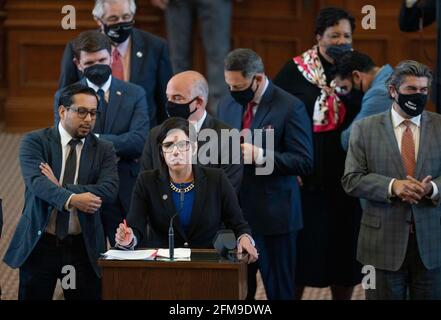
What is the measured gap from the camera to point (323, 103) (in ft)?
20.2

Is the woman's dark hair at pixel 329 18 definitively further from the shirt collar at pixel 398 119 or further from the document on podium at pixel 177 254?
the document on podium at pixel 177 254

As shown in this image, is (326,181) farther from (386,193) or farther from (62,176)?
(62,176)

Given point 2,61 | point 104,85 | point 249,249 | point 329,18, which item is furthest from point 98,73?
point 2,61

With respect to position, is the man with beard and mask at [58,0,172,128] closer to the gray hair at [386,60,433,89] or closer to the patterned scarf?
the patterned scarf

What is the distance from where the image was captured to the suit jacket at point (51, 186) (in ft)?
16.9

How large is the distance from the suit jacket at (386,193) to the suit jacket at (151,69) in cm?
144

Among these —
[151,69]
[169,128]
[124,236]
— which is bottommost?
[124,236]

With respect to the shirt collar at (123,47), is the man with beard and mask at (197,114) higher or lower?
lower

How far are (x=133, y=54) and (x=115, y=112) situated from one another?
0.63m

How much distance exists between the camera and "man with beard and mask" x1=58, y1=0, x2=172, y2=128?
6188 millimetres

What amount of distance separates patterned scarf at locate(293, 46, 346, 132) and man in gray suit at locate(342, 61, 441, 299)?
85cm

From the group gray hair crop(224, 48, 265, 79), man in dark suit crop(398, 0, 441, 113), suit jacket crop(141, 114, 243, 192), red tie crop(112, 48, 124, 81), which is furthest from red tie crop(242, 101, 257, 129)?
man in dark suit crop(398, 0, 441, 113)

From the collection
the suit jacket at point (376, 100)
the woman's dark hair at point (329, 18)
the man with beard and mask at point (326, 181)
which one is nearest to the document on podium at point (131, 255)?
the suit jacket at point (376, 100)
